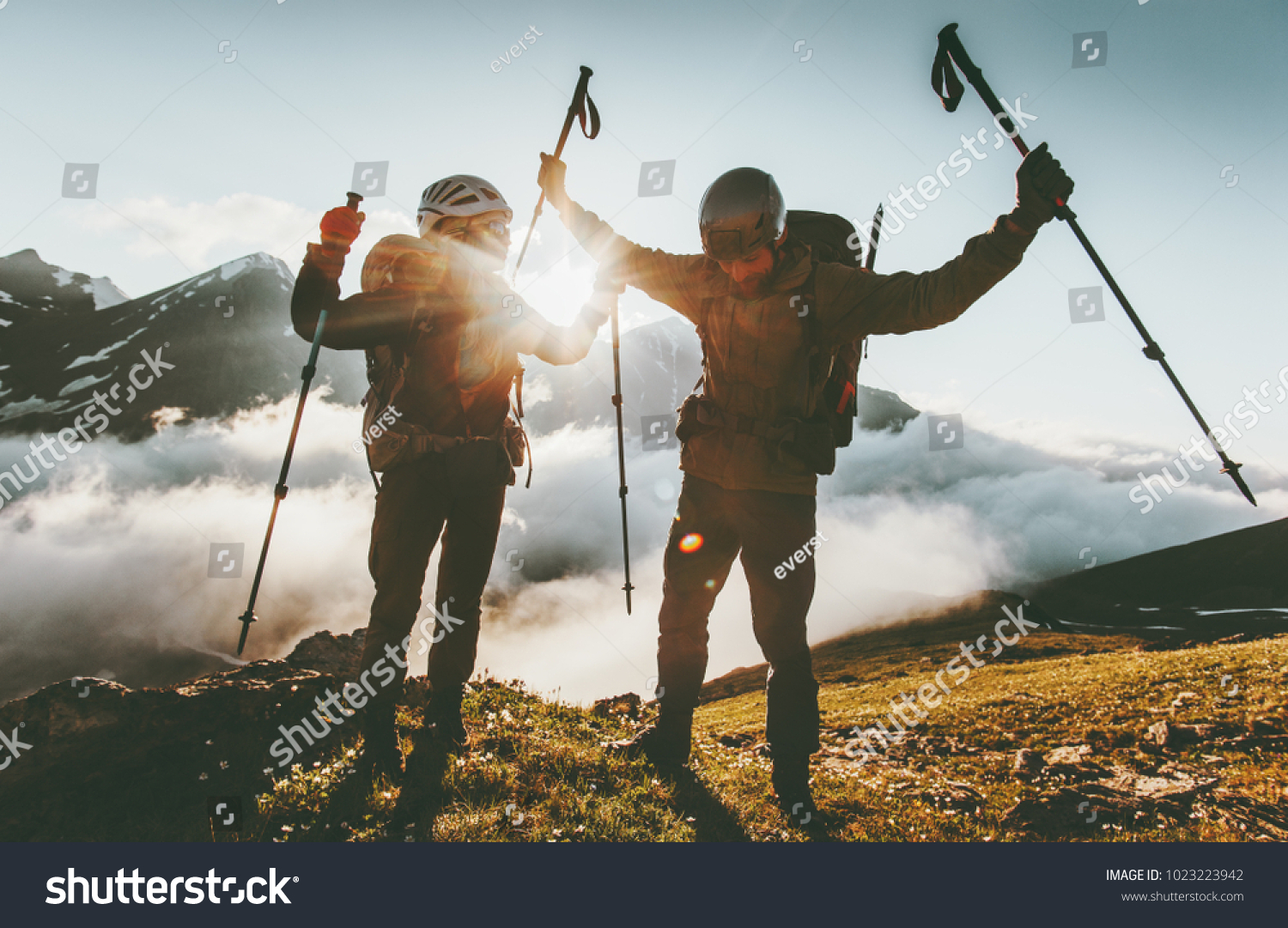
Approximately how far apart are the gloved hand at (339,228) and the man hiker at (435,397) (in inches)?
0.4

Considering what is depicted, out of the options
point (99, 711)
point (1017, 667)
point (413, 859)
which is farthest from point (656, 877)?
point (1017, 667)

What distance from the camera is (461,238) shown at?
237 inches

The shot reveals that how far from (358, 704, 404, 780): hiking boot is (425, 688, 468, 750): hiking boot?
59 cm

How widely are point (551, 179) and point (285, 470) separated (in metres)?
4.42

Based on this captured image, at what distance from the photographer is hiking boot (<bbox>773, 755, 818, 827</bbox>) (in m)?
5.17

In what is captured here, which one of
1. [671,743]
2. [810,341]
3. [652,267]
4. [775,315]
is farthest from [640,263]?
[671,743]

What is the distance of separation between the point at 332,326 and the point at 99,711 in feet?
14.6

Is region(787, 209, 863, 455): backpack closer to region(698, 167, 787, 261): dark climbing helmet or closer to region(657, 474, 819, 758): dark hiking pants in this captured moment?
region(698, 167, 787, 261): dark climbing helmet

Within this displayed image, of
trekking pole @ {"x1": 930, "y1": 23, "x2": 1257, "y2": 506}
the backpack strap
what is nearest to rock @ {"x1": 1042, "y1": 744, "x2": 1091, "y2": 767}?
trekking pole @ {"x1": 930, "y1": 23, "x2": 1257, "y2": 506}

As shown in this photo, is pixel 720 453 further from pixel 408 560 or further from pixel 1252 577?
pixel 1252 577

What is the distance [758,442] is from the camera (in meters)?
5.49

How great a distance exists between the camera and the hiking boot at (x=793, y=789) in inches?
204

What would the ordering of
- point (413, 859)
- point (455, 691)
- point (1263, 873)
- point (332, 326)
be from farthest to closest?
point (455, 691)
point (332, 326)
point (1263, 873)
point (413, 859)

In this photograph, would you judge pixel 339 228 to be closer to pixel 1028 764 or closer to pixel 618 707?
pixel 618 707
